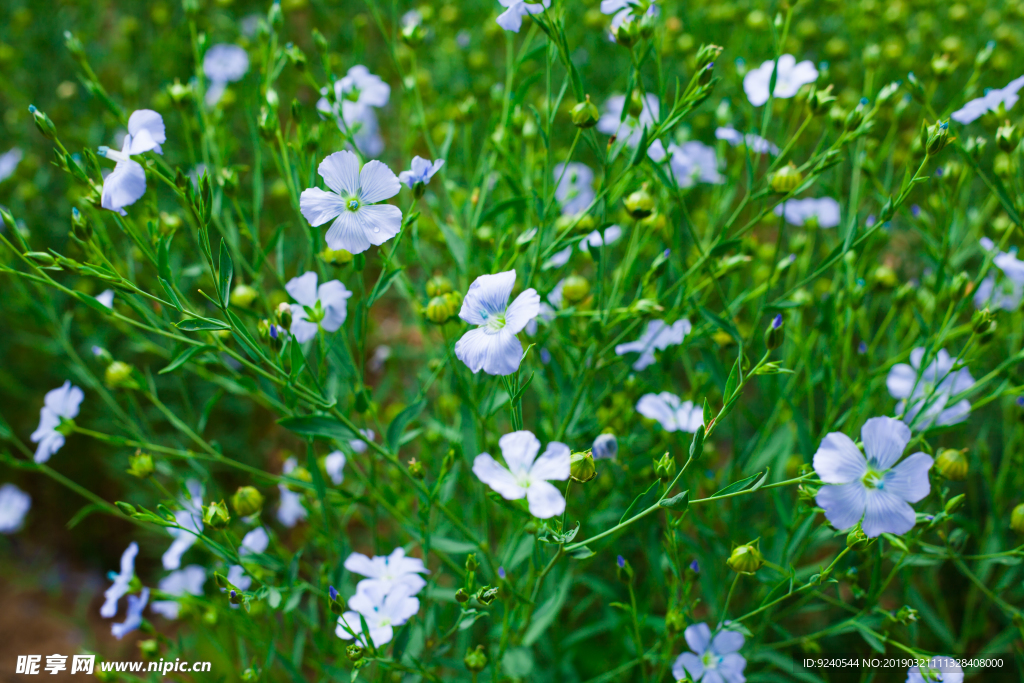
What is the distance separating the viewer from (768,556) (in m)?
1.33

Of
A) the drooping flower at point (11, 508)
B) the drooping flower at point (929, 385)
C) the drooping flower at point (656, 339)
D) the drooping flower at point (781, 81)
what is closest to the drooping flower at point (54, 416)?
the drooping flower at point (11, 508)

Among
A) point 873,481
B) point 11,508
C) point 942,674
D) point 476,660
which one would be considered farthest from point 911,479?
point 11,508

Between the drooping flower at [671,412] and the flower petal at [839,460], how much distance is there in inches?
13.7

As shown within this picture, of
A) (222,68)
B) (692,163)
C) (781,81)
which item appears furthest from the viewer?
(222,68)

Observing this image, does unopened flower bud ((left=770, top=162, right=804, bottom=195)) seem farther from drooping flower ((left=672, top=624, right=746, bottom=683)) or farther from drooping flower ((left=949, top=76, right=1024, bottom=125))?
drooping flower ((left=672, top=624, right=746, bottom=683))

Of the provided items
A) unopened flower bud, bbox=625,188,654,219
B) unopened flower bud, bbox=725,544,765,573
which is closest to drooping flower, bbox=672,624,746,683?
unopened flower bud, bbox=725,544,765,573

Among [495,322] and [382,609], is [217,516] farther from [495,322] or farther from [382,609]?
[495,322]

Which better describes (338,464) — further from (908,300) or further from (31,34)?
(31,34)

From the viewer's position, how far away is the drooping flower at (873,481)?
89 cm

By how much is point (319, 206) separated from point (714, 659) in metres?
0.98

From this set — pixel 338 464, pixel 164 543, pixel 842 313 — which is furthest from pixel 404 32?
pixel 164 543

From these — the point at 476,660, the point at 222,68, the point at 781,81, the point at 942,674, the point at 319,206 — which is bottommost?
the point at 942,674

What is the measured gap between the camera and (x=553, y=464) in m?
0.89

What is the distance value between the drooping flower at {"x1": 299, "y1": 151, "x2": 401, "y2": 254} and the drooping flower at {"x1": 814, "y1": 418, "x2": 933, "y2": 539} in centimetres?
67
